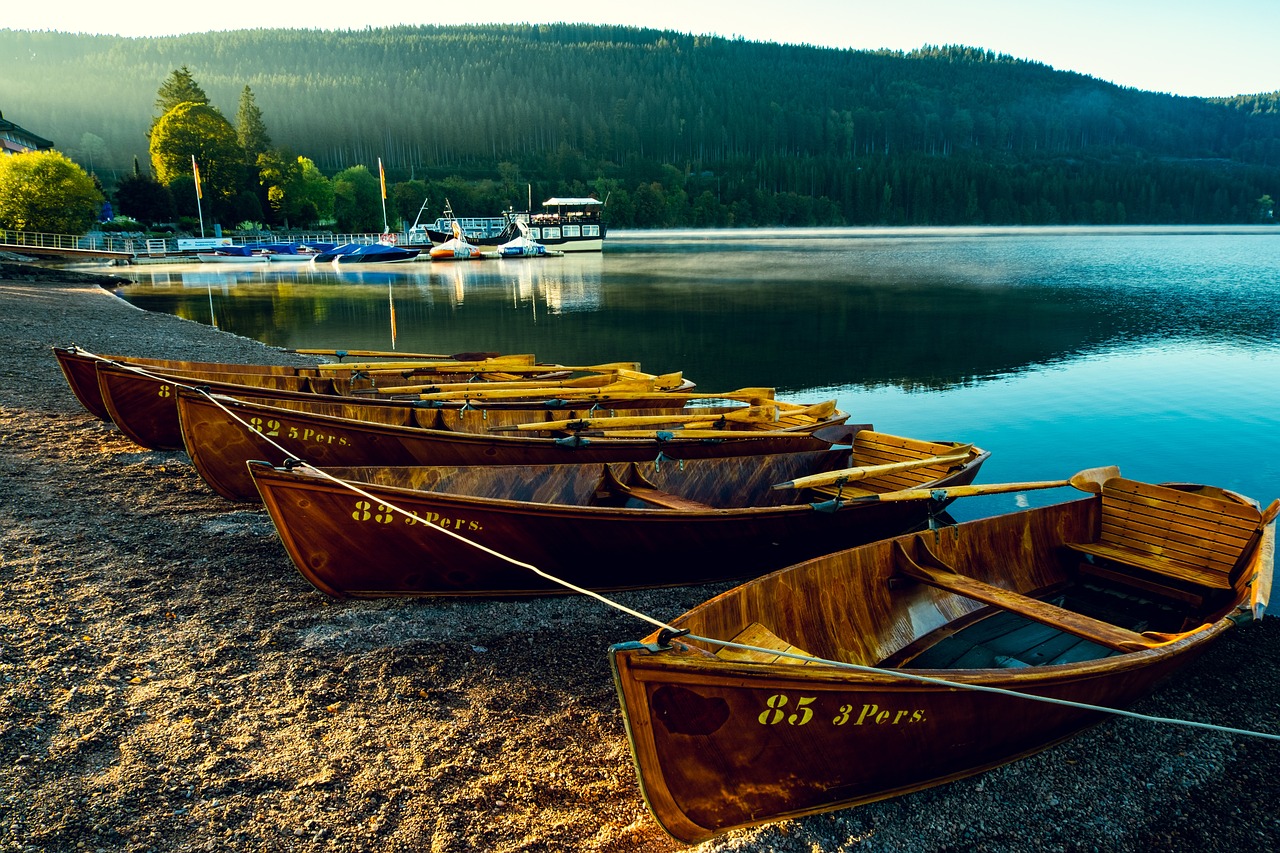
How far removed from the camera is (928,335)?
34.3m

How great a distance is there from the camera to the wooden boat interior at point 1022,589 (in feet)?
18.8

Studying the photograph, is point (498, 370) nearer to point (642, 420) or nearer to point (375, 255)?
point (642, 420)

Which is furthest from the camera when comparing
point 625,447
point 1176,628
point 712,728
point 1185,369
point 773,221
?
point 773,221

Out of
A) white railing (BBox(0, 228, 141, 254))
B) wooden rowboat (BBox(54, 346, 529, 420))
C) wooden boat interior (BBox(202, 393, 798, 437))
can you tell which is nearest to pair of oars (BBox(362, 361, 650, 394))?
wooden rowboat (BBox(54, 346, 529, 420))

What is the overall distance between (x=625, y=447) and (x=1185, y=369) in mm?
23857

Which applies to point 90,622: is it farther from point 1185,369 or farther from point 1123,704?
point 1185,369

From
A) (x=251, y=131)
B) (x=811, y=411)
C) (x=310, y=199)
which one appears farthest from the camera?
(x=310, y=199)

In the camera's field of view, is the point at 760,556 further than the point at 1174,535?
Yes

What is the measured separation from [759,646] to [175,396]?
401 inches

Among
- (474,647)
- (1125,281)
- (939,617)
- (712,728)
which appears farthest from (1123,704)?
(1125,281)

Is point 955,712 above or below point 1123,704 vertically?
above

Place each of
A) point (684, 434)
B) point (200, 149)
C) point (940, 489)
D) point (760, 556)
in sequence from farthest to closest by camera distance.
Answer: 1. point (200, 149)
2. point (684, 434)
3. point (760, 556)
4. point (940, 489)

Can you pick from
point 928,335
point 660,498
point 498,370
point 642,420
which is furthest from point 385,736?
point 928,335

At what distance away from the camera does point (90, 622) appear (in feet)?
23.0
